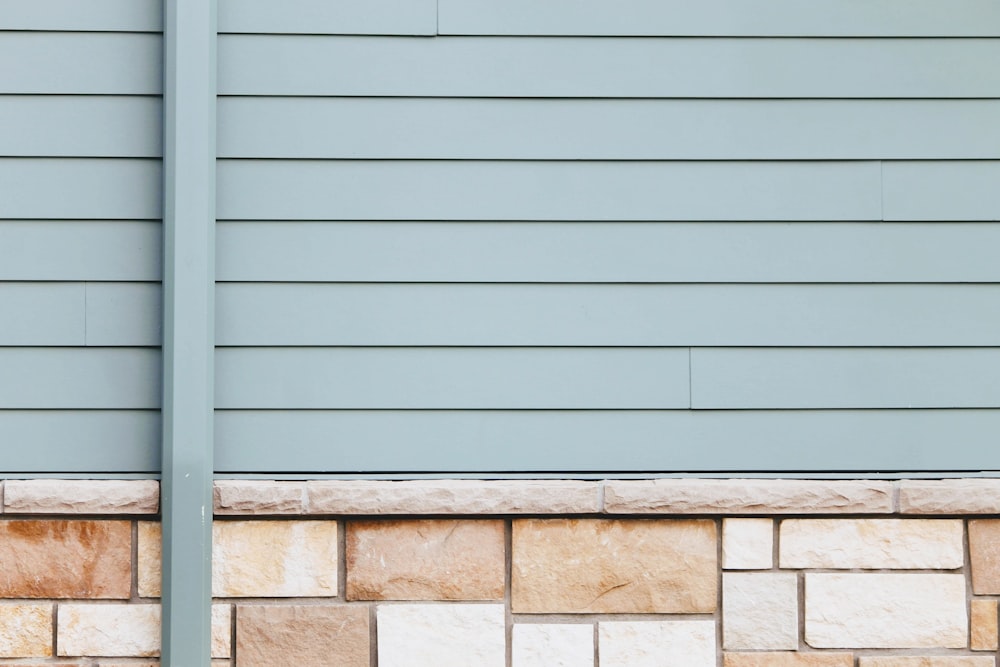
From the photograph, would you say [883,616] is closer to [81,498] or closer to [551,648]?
[551,648]

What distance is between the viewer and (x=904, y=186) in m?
1.75

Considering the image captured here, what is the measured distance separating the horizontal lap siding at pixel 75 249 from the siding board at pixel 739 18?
901mm

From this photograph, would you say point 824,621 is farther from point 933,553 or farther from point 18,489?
point 18,489

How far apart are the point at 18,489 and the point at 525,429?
3.87ft

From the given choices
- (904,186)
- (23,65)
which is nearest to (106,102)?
(23,65)

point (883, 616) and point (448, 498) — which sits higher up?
point (448, 498)

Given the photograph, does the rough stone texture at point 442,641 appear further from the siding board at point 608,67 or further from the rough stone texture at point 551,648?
the siding board at point 608,67

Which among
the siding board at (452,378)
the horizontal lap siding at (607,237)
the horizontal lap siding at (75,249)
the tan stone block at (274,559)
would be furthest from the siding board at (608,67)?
the tan stone block at (274,559)

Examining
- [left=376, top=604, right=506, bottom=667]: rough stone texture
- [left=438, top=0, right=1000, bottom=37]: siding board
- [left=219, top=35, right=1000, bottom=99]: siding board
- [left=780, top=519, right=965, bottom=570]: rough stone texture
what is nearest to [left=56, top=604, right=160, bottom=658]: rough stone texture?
[left=376, top=604, right=506, bottom=667]: rough stone texture

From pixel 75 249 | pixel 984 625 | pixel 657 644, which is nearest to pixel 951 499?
pixel 984 625

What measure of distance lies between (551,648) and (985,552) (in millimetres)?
1050

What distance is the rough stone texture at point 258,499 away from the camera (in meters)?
1.68

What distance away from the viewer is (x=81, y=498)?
66.2 inches

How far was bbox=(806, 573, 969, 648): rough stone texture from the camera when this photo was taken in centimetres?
172
